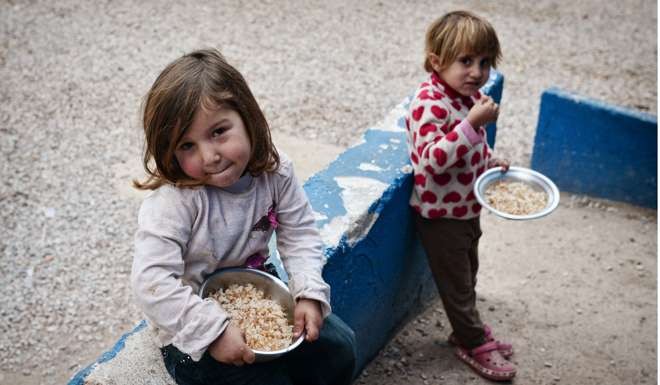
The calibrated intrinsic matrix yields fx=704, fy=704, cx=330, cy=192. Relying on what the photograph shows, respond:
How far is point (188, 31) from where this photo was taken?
660 centimetres

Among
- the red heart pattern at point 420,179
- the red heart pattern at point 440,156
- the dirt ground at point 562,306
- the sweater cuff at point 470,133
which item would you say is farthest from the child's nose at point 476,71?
the dirt ground at point 562,306

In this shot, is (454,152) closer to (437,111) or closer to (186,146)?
(437,111)

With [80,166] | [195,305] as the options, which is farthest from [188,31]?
[195,305]

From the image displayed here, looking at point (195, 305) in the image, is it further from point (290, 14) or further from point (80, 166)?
point (290, 14)

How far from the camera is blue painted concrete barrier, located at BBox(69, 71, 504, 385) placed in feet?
8.15

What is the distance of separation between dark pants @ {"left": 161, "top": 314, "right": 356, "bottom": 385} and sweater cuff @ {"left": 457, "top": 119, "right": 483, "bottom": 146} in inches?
31.7

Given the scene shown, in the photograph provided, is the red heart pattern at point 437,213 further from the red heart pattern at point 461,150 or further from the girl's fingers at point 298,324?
the girl's fingers at point 298,324

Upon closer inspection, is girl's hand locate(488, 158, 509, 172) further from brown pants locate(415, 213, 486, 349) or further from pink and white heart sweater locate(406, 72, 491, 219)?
brown pants locate(415, 213, 486, 349)

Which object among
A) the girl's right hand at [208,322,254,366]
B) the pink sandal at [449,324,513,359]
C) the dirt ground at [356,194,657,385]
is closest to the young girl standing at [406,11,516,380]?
the pink sandal at [449,324,513,359]

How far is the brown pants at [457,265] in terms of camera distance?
9.05ft

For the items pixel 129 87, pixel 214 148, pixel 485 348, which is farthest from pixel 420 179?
pixel 129 87

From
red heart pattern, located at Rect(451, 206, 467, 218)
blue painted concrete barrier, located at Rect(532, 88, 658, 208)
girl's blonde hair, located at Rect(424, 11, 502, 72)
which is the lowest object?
blue painted concrete barrier, located at Rect(532, 88, 658, 208)

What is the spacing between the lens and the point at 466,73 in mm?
2545

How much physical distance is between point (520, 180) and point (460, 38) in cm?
66
